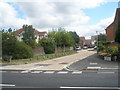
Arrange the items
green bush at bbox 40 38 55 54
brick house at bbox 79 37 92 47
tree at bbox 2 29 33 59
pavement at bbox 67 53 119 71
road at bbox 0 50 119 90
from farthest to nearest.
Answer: brick house at bbox 79 37 92 47
green bush at bbox 40 38 55 54
tree at bbox 2 29 33 59
pavement at bbox 67 53 119 71
road at bbox 0 50 119 90

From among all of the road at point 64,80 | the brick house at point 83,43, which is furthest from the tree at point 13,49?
the brick house at point 83,43

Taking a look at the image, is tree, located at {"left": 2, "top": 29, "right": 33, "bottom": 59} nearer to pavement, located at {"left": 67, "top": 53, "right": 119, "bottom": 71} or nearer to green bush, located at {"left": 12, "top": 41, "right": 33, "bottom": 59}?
green bush, located at {"left": 12, "top": 41, "right": 33, "bottom": 59}

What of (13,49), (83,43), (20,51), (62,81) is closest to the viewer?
(62,81)

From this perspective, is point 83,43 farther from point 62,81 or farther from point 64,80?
point 62,81

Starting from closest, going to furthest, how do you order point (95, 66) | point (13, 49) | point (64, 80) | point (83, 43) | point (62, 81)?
point (62, 81) < point (64, 80) < point (95, 66) < point (13, 49) < point (83, 43)

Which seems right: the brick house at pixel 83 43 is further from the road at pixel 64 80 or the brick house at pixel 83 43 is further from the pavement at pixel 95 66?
the road at pixel 64 80

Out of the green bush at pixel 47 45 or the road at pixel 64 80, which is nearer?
the road at pixel 64 80

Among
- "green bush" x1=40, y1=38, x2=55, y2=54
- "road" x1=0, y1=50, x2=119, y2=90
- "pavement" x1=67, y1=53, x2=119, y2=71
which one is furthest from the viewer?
"green bush" x1=40, y1=38, x2=55, y2=54

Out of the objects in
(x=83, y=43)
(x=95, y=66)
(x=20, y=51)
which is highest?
(x=83, y=43)

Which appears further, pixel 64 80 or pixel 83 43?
pixel 83 43

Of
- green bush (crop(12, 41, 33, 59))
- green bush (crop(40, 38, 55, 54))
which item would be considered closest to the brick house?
green bush (crop(40, 38, 55, 54))

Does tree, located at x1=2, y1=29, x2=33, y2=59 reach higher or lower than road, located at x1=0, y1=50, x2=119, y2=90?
higher

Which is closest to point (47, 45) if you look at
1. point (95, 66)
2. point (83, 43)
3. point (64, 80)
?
point (95, 66)

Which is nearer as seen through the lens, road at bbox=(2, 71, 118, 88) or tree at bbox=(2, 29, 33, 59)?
road at bbox=(2, 71, 118, 88)
